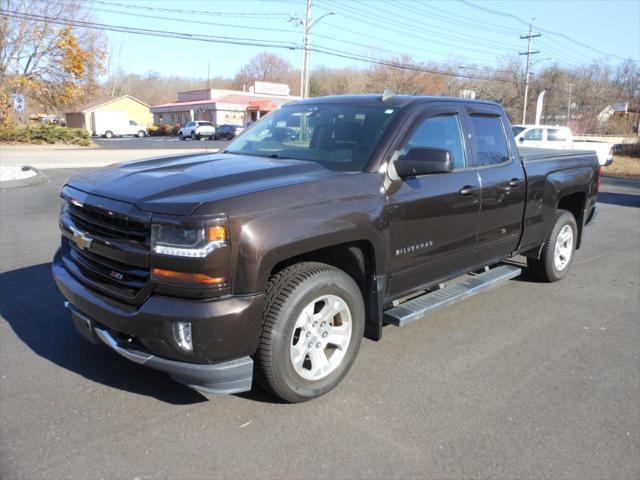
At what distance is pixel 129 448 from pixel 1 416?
35.6 inches

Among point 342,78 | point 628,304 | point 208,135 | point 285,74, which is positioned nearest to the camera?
point 628,304

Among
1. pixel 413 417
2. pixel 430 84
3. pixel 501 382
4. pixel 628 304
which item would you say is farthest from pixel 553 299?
pixel 430 84

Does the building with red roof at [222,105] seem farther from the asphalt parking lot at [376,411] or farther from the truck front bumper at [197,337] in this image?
the truck front bumper at [197,337]

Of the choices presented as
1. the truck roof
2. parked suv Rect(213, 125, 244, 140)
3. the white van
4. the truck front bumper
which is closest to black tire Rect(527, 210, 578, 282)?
the truck roof

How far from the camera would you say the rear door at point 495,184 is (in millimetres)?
4527

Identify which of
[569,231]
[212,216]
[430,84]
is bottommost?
[569,231]

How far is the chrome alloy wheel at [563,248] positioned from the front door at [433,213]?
1.93 meters

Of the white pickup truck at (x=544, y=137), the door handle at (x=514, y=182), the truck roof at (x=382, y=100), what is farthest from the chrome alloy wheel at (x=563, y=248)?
the white pickup truck at (x=544, y=137)

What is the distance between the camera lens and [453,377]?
378 cm

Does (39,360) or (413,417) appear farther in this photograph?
(39,360)

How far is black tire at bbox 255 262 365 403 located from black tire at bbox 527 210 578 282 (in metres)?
3.22

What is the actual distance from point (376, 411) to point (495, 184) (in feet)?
7.63

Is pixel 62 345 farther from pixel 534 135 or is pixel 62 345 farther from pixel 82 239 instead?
pixel 534 135

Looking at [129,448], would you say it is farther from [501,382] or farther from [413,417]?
[501,382]
